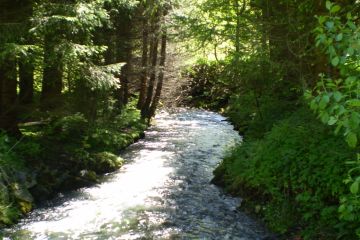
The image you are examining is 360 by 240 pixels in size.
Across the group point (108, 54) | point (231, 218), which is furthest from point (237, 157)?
point (108, 54)

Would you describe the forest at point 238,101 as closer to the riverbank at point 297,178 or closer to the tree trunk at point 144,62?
the riverbank at point 297,178

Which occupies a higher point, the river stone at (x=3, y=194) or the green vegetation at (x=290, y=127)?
the green vegetation at (x=290, y=127)

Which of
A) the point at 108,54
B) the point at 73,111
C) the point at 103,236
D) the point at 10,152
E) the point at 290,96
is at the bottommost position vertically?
the point at 103,236

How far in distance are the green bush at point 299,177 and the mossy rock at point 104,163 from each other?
3.74 meters

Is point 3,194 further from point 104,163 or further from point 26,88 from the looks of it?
point 26,88

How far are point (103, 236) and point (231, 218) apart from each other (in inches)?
99.8

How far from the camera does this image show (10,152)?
9.56m

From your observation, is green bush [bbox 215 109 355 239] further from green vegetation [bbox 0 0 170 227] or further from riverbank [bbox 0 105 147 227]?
green vegetation [bbox 0 0 170 227]

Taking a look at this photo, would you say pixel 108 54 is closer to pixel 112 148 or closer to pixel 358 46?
pixel 112 148

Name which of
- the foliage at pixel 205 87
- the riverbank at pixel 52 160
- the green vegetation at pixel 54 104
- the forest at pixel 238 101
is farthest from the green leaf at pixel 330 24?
the foliage at pixel 205 87

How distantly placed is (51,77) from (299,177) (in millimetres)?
7139

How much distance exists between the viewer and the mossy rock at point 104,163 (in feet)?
38.2

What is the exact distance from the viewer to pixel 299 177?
7.27 m

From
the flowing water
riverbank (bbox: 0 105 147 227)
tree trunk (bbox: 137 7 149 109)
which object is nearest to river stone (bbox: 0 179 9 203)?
riverbank (bbox: 0 105 147 227)
